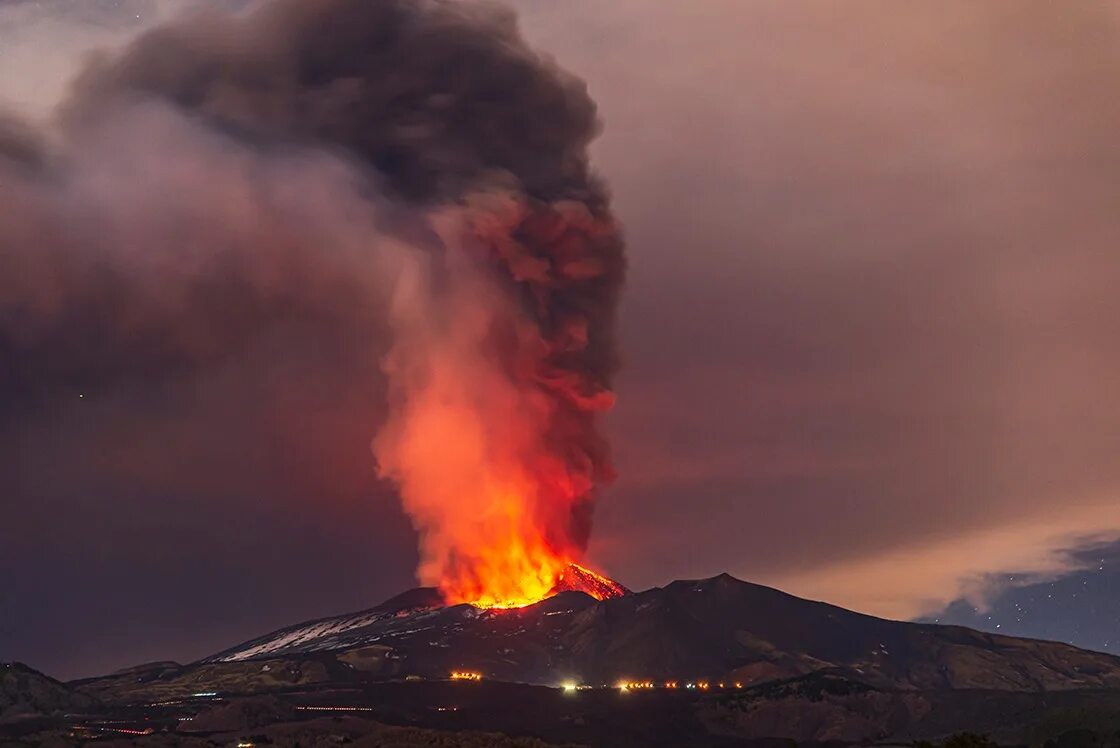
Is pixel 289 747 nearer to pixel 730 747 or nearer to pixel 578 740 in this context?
pixel 578 740

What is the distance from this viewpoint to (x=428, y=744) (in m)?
182

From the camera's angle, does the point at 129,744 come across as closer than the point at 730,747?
Yes

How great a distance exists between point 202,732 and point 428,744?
39.8 meters

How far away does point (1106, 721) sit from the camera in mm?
176000

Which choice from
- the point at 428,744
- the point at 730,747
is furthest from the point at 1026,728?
the point at 428,744

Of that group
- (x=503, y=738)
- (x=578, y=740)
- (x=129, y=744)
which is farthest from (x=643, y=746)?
(x=129, y=744)

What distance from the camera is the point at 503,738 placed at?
187375 millimetres

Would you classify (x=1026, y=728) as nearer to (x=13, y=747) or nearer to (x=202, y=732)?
(x=202, y=732)

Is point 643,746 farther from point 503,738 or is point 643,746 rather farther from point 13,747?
point 13,747

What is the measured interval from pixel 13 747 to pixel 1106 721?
15117 cm

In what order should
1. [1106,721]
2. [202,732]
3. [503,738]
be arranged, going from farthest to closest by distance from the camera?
[202,732] → [503,738] → [1106,721]

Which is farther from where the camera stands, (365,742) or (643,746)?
(643,746)

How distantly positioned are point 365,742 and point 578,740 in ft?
109

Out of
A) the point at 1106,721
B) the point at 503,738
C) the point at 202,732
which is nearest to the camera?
the point at 1106,721
